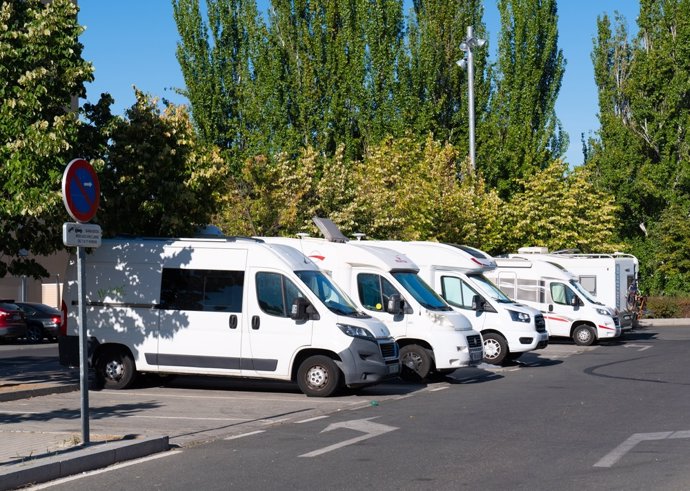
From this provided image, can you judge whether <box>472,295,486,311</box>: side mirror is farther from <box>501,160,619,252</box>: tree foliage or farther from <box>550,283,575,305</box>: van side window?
<box>501,160,619,252</box>: tree foliage

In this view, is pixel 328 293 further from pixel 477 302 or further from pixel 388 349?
pixel 477 302

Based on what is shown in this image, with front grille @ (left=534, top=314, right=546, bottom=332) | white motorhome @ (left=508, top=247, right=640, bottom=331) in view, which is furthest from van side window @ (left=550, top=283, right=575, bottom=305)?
front grille @ (left=534, top=314, right=546, bottom=332)

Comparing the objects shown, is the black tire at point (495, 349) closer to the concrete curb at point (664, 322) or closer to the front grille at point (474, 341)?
the front grille at point (474, 341)

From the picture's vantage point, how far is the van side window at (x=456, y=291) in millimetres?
22406

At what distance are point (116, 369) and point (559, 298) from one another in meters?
16.4

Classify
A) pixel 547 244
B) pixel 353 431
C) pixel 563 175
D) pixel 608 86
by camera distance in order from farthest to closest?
pixel 608 86 → pixel 563 175 → pixel 547 244 → pixel 353 431

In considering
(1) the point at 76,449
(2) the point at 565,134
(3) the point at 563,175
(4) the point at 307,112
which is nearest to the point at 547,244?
(3) the point at 563,175

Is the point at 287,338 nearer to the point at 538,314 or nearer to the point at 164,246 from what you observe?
the point at 164,246

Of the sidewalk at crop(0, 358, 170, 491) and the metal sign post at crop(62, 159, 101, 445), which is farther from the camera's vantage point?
the metal sign post at crop(62, 159, 101, 445)

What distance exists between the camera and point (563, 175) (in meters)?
47.8

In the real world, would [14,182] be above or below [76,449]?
above

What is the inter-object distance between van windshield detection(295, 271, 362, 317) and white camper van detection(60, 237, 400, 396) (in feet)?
0.07

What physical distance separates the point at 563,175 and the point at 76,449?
40.5 metres

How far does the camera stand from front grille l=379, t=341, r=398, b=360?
1627 centimetres
